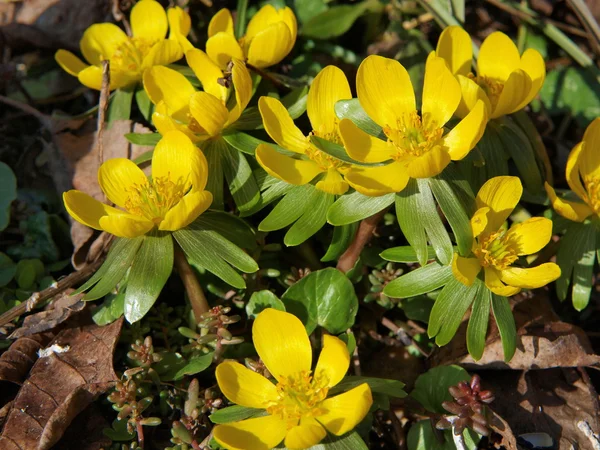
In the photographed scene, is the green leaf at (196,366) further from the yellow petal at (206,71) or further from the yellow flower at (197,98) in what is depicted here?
the yellow petal at (206,71)

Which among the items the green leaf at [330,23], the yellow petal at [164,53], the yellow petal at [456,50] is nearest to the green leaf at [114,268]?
the yellow petal at [164,53]

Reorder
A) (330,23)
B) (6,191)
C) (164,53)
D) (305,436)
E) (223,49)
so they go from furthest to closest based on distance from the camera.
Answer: (330,23)
(6,191)
(164,53)
(223,49)
(305,436)

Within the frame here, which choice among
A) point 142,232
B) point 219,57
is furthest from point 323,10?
point 142,232

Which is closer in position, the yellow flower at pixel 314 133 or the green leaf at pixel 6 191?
the yellow flower at pixel 314 133

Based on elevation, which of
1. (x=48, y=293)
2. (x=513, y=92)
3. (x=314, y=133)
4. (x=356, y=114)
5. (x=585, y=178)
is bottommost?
(x=48, y=293)

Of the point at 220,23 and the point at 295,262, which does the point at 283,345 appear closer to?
the point at 295,262

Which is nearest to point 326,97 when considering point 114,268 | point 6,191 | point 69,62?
point 114,268

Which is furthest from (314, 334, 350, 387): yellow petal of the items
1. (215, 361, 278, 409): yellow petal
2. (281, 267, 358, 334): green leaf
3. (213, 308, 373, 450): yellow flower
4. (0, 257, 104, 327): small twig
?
(0, 257, 104, 327): small twig
